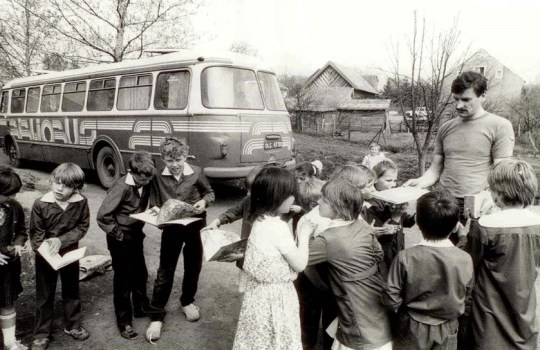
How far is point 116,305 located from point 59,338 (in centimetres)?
51

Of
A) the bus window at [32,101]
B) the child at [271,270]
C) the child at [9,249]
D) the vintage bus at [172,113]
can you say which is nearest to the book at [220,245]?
the child at [271,270]

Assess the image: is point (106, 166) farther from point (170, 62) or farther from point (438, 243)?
point (438, 243)

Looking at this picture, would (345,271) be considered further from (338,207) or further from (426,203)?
(426,203)

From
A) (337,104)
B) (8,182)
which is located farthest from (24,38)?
(337,104)

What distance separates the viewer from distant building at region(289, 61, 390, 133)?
26.8 metres

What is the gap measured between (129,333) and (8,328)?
0.85 metres

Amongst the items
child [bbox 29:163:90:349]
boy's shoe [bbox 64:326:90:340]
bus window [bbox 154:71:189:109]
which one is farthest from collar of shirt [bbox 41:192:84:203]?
bus window [bbox 154:71:189:109]

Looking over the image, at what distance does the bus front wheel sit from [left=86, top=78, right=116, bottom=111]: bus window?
0.95m

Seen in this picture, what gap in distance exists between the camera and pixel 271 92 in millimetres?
8094

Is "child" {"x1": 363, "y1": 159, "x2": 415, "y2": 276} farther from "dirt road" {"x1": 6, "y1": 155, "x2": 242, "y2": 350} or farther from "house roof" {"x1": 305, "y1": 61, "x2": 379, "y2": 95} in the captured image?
"house roof" {"x1": 305, "y1": 61, "x2": 379, "y2": 95}

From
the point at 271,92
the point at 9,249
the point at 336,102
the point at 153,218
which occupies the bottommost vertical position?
the point at 9,249

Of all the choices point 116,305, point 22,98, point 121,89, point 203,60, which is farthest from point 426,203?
point 22,98

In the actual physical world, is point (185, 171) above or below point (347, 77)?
below

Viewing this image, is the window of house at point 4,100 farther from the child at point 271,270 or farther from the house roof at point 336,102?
the house roof at point 336,102
